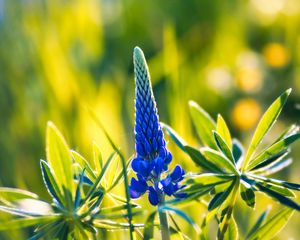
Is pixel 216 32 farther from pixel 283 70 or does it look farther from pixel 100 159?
pixel 100 159

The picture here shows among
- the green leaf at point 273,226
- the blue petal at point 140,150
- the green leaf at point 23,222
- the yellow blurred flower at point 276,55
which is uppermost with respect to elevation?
the yellow blurred flower at point 276,55

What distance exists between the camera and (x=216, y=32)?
8.29 ft

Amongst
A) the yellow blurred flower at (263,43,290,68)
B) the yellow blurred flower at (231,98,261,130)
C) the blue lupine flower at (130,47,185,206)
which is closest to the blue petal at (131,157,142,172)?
the blue lupine flower at (130,47,185,206)

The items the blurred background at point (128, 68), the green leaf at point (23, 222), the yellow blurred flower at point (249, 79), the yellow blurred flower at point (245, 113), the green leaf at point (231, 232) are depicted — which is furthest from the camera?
the yellow blurred flower at point (249, 79)

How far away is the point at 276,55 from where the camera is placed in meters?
2.38

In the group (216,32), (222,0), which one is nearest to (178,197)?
(216,32)

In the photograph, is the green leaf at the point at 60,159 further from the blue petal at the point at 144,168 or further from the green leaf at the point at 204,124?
the green leaf at the point at 204,124

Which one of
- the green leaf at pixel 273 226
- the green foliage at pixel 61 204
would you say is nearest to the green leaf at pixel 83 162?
the green foliage at pixel 61 204

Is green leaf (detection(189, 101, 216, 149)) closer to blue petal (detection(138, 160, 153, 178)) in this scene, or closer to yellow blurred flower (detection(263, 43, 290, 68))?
blue petal (detection(138, 160, 153, 178))

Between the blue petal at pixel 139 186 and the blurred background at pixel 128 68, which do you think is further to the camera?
the blurred background at pixel 128 68

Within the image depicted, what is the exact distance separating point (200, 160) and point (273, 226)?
133 millimetres

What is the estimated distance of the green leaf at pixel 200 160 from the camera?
25.6 inches

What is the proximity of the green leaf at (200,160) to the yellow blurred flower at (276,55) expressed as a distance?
68.1 inches

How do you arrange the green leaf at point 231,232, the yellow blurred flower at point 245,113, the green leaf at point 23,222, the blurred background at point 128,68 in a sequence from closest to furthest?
the green leaf at point 23,222
the green leaf at point 231,232
the blurred background at point 128,68
the yellow blurred flower at point 245,113
